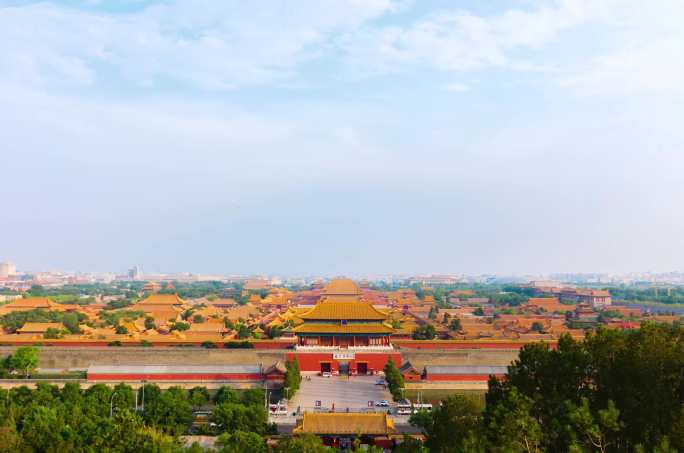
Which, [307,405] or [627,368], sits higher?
[627,368]

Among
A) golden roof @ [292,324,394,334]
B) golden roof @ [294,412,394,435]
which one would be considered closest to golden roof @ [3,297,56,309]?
golden roof @ [292,324,394,334]

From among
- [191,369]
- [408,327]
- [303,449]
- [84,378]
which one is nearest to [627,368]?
[303,449]

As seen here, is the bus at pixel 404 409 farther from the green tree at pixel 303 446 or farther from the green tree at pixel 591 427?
the green tree at pixel 591 427

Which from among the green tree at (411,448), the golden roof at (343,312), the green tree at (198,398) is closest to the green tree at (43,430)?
the green tree at (198,398)

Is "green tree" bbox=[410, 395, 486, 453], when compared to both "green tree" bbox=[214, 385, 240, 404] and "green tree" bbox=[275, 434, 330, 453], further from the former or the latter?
→ "green tree" bbox=[214, 385, 240, 404]

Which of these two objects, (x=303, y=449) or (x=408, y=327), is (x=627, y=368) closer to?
(x=303, y=449)

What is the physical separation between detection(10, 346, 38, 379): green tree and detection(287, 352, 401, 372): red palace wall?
10733mm

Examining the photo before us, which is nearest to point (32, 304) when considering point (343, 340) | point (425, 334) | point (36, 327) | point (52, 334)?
point (36, 327)

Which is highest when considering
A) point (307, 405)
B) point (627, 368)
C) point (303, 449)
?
point (627, 368)

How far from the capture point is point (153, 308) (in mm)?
52031

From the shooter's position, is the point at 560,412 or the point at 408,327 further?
the point at 408,327

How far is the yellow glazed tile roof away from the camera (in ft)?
93.6

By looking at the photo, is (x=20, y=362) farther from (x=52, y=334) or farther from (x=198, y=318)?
(x=198, y=318)

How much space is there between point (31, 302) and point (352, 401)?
34.8 m
